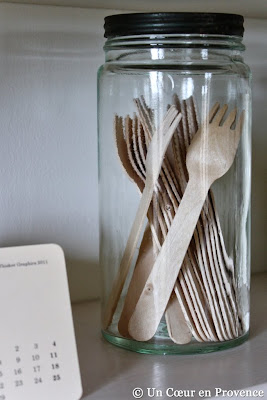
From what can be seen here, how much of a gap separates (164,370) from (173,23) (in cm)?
28

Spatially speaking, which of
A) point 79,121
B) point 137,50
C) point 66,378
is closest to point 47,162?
point 79,121

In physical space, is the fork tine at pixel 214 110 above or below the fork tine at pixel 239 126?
Answer: above

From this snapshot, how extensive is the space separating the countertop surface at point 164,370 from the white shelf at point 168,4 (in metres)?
0.30

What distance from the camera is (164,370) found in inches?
26.6

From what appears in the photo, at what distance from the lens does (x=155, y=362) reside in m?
0.69

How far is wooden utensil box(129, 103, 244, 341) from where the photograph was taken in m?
0.70

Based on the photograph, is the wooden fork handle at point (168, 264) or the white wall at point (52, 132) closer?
the wooden fork handle at point (168, 264)

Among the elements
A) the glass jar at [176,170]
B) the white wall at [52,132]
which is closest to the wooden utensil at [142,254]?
the glass jar at [176,170]

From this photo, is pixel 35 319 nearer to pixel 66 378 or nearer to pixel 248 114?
pixel 66 378

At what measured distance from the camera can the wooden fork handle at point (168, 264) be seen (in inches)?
27.7

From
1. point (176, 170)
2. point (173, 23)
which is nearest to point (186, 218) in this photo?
point (176, 170)

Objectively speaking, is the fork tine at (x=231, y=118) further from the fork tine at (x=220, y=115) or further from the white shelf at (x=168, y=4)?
the white shelf at (x=168, y=4)

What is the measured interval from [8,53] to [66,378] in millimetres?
334

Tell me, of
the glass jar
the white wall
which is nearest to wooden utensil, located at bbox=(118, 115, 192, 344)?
the glass jar
